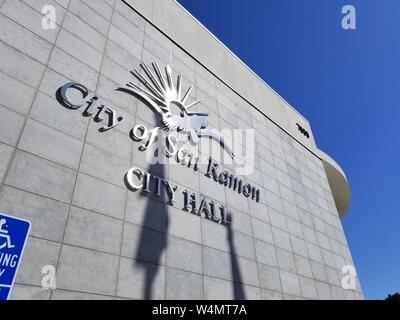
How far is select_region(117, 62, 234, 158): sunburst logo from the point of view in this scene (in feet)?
34.3

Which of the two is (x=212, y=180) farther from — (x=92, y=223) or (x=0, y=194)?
(x=0, y=194)

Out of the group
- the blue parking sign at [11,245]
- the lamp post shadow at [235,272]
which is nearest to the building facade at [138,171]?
the lamp post shadow at [235,272]

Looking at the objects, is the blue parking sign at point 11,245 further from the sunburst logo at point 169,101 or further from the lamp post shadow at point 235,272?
the lamp post shadow at point 235,272

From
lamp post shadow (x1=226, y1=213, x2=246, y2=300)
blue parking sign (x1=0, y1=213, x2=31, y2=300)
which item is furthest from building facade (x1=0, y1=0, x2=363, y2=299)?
blue parking sign (x1=0, y1=213, x2=31, y2=300)

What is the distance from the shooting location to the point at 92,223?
7102 millimetres

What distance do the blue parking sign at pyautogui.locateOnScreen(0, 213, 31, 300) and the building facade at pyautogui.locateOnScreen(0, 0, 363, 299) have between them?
526mm

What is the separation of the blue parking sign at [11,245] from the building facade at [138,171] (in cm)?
53

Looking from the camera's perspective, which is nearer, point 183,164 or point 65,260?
point 65,260

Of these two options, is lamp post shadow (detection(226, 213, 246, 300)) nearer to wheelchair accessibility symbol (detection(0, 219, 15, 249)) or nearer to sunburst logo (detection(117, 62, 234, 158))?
sunburst logo (detection(117, 62, 234, 158))

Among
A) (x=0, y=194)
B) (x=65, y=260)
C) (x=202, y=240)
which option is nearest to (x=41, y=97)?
(x=0, y=194)

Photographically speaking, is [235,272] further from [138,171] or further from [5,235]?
[5,235]

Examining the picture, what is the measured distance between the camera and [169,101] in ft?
36.8

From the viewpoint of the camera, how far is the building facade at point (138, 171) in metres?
6.60

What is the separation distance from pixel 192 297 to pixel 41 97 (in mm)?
6324
